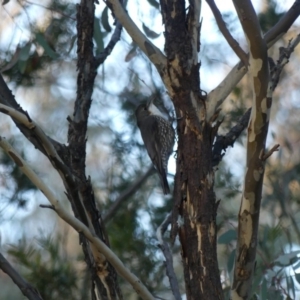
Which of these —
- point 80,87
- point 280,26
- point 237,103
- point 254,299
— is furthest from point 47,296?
point 280,26

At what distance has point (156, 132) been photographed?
3285mm

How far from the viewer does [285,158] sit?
3.56 meters

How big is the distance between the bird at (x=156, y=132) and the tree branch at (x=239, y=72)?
5.01ft

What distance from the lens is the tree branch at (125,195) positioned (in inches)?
136

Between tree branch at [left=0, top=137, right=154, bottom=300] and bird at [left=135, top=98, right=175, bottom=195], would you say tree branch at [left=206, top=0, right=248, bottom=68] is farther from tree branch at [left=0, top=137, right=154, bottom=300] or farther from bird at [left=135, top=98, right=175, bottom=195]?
bird at [left=135, top=98, right=175, bottom=195]

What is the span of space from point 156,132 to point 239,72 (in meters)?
1.70

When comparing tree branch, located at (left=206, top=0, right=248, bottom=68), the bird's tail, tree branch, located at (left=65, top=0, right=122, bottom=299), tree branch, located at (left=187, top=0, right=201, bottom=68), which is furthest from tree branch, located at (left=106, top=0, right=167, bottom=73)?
the bird's tail

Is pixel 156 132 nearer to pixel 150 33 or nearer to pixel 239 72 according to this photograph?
pixel 150 33

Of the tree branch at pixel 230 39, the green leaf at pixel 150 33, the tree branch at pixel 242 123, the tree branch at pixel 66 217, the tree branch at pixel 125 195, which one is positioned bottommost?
the tree branch at pixel 66 217

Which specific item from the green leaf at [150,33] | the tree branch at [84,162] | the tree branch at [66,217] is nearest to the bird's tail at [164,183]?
the green leaf at [150,33]

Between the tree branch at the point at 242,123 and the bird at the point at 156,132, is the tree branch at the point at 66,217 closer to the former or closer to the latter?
the tree branch at the point at 242,123

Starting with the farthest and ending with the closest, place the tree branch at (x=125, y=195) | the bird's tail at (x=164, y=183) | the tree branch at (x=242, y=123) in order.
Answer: the tree branch at (x=125, y=195), the bird's tail at (x=164, y=183), the tree branch at (x=242, y=123)

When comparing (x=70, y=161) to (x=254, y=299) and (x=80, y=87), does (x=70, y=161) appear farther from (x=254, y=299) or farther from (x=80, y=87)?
(x=254, y=299)

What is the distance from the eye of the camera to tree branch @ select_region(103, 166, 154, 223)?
3.46 meters
